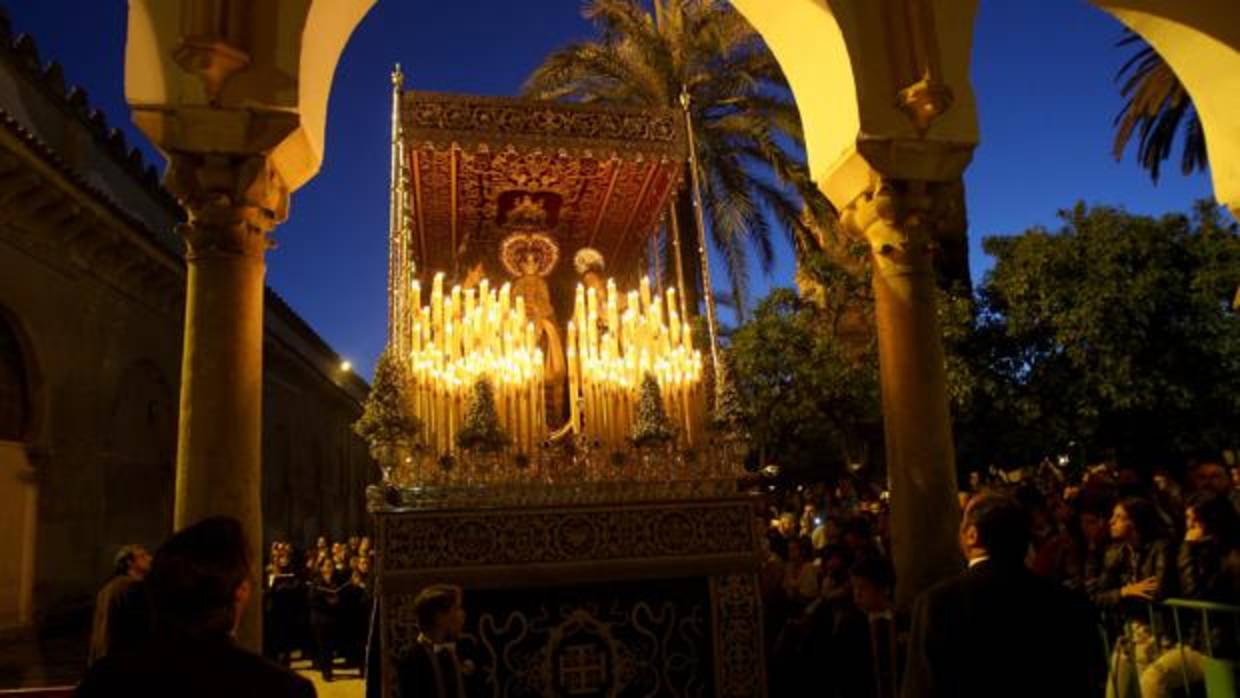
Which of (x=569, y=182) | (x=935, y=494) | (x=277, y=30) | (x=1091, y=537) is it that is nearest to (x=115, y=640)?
(x=277, y=30)

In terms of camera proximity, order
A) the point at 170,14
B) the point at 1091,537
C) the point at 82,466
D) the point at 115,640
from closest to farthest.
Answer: the point at 115,640, the point at 170,14, the point at 1091,537, the point at 82,466

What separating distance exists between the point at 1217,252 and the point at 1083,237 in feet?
6.70

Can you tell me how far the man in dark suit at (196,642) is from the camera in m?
1.96

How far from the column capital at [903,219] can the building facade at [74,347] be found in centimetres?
940

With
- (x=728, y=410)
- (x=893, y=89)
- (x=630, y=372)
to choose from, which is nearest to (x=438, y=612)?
(x=728, y=410)

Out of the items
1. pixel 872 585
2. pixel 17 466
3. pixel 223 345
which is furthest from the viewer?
pixel 17 466

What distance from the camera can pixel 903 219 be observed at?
6105mm

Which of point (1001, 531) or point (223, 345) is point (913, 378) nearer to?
point (1001, 531)

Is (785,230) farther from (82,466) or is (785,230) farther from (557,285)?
(82,466)

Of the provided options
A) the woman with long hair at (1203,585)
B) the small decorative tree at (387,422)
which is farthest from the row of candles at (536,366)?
the woman with long hair at (1203,585)

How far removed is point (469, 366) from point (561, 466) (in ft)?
3.50

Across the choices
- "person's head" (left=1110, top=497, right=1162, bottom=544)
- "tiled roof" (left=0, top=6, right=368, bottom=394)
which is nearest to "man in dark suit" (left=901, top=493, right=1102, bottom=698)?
"person's head" (left=1110, top=497, right=1162, bottom=544)

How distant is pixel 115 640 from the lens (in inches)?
200

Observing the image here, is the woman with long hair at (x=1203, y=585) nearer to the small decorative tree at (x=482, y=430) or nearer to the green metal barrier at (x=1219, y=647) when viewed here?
the green metal barrier at (x=1219, y=647)
